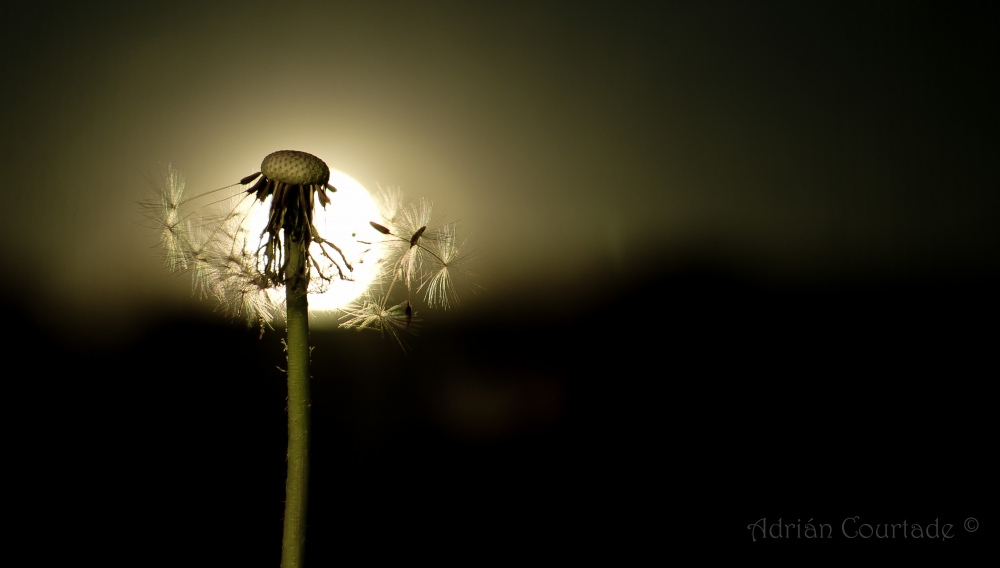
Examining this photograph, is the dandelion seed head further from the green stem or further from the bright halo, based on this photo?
the bright halo

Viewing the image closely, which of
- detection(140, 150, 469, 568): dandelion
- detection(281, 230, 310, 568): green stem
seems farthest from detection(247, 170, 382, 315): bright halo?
detection(281, 230, 310, 568): green stem

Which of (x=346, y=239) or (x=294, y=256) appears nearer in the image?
(x=294, y=256)

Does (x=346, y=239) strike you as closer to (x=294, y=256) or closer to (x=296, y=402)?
(x=294, y=256)

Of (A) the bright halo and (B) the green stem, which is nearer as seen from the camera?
(B) the green stem

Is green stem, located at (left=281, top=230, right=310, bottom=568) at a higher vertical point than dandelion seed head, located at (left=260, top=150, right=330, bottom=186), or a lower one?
lower

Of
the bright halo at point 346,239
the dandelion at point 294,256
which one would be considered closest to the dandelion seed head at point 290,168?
the dandelion at point 294,256

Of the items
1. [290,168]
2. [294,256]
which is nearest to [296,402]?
[294,256]

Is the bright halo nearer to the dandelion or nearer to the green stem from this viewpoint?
the dandelion

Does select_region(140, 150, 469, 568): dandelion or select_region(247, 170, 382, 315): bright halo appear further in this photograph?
select_region(247, 170, 382, 315): bright halo

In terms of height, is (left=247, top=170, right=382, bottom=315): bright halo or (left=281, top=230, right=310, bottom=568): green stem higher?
(left=247, top=170, right=382, bottom=315): bright halo
